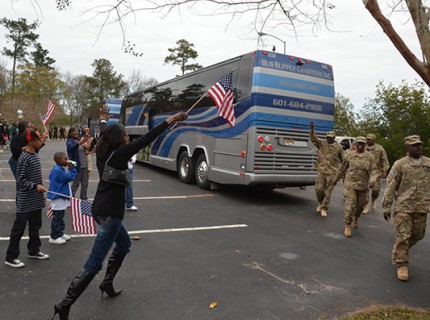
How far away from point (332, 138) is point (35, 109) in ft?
125

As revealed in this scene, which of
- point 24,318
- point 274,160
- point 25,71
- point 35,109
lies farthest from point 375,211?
point 25,71

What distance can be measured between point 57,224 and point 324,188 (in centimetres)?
563

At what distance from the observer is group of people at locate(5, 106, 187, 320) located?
10.9 feet

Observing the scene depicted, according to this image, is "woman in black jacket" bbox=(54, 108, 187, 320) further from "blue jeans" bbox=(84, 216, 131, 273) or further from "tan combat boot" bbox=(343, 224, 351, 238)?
"tan combat boot" bbox=(343, 224, 351, 238)

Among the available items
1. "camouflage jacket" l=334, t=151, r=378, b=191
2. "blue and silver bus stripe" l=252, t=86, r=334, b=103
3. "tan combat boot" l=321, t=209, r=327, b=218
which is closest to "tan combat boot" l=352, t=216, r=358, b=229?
"camouflage jacket" l=334, t=151, r=378, b=191

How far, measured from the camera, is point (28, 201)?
4.54 m

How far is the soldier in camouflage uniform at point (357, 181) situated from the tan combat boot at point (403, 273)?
5.89ft

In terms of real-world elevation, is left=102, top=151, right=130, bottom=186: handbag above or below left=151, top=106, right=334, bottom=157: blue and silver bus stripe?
below

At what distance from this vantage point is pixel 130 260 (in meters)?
4.83

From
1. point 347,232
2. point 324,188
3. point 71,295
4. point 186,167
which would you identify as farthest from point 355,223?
point 186,167

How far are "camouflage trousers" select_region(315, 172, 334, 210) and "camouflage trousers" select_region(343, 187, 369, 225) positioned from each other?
1251mm

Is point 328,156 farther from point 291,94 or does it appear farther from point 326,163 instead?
point 291,94

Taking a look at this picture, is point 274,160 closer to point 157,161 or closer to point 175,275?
point 175,275

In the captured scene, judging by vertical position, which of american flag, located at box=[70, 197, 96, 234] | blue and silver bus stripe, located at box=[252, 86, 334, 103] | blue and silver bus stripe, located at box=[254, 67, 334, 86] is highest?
blue and silver bus stripe, located at box=[254, 67, 334, 86]
